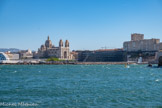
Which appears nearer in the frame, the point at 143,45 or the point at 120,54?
the point at 143,45

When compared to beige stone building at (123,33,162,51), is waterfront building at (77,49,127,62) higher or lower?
lower

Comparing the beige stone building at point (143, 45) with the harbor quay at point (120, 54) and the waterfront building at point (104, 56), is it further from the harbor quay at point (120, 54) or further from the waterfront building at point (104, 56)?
the waterfront building at point (104, 56)

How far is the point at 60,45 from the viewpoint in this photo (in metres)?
197

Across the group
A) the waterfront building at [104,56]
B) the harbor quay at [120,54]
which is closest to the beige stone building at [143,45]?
the harbor quay at [120,54]

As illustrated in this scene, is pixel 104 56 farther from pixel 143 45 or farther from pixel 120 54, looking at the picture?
pixel 143 45

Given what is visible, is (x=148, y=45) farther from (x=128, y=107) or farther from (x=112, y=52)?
(x=128, y=107)

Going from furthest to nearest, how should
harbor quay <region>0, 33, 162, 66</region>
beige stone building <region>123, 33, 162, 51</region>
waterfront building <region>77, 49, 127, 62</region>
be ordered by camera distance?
waterfront building <region>77, 49, 127, 62</region>
beige stone building <region>123, 33, 162, 51</region>
harbor quay <region>0, 33, 162, 66</region>

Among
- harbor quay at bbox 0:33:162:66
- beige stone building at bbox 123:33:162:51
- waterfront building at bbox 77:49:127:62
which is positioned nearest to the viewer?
harbor quay at bbox 0:33:162:66

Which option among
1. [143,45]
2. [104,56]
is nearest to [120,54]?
[104,56]

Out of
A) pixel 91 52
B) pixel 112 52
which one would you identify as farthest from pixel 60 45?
pixel 112 52

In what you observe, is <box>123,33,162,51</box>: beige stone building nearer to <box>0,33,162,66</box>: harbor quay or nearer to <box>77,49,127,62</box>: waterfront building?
<box>0,33,162,66</box>: harbor quay

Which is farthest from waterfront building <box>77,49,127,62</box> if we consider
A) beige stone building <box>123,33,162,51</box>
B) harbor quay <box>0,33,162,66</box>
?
beige stone building <box>123,33,162,51</box>

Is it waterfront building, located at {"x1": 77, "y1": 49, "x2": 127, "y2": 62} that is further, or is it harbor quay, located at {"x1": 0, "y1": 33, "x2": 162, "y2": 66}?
waterfront building, located at {"x1": 77, "y1": 49, "x2": 127, "y2": 62}

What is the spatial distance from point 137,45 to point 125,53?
27.8 feet
